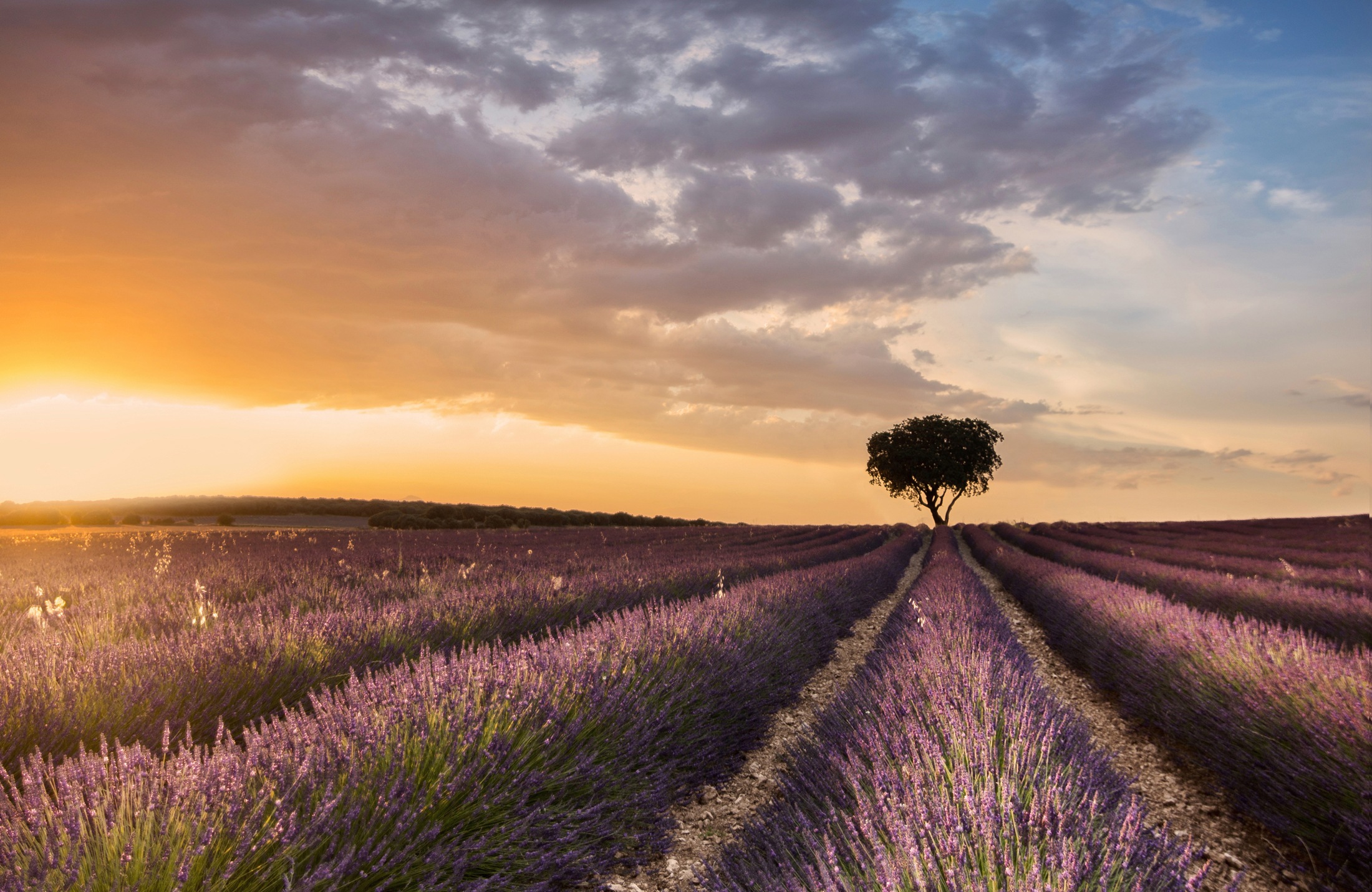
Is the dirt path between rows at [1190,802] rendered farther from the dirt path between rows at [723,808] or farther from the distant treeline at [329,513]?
the distant treeline at [329,513]

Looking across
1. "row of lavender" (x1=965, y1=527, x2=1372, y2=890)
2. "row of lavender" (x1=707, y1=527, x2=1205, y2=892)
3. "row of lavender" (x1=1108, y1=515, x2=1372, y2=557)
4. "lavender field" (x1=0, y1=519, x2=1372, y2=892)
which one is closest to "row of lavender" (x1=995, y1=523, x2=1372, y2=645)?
"lavender field" (x1=0, y1=519, x2=1372, y2=892)

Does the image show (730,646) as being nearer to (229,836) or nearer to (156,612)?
(229,836)

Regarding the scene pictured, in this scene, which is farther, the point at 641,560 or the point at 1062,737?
the point at 641,560

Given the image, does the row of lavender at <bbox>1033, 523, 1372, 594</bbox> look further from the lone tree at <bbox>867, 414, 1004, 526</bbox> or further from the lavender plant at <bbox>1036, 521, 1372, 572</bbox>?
the lone tree at <bbox>867, 414, 1004, 526</bbox>

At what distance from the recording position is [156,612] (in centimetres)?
600

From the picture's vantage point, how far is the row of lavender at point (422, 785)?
1.83 meters

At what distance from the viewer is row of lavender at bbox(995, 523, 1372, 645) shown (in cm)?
652

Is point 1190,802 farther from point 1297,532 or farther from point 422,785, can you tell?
point 1297,532

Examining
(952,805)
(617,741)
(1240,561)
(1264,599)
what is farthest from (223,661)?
(1240,561)

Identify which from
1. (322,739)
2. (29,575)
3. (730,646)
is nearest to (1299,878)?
(730,646)

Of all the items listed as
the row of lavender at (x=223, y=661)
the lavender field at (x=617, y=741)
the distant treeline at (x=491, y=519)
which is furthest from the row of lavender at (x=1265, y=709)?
the distant treeline at (x=491, y=519)

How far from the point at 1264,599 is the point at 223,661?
1012 centimetres

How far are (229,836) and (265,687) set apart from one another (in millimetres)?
2471

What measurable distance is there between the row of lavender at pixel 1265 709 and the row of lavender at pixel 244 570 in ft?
18.9
